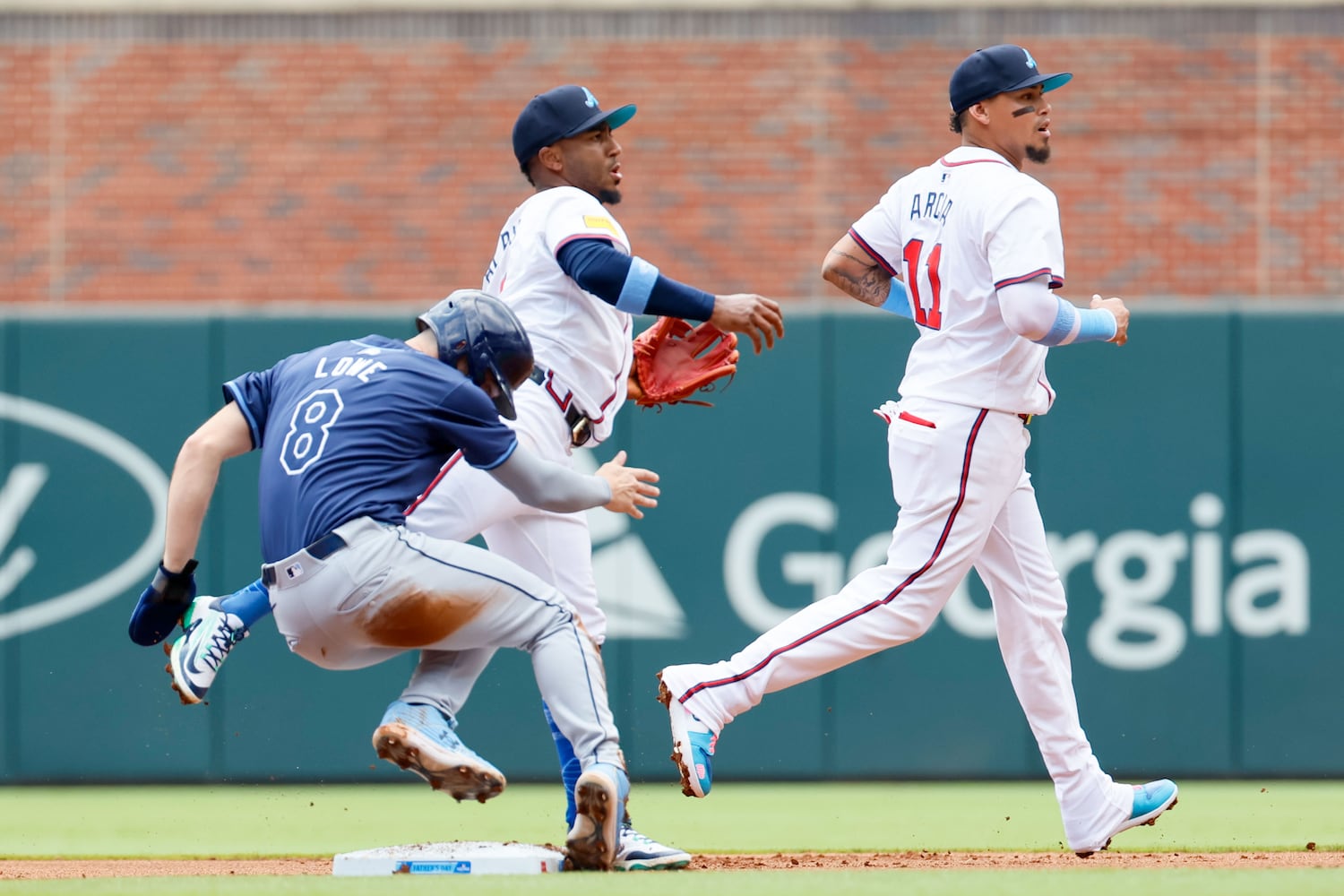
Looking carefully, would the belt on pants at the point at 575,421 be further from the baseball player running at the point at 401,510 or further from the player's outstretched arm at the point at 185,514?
the player's outstretched arm at the point at 185,514

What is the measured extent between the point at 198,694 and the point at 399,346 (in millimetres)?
1021

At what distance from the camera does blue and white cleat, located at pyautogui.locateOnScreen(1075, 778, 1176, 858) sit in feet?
16.6

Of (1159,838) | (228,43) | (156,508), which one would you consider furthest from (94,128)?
(1159,838)

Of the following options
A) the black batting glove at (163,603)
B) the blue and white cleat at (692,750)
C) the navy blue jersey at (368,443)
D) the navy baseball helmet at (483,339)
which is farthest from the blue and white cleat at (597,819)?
the black batting glove at (163,603)

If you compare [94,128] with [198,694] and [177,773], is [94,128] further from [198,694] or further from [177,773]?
[198,694]

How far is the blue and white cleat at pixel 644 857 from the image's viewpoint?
4.81 meters

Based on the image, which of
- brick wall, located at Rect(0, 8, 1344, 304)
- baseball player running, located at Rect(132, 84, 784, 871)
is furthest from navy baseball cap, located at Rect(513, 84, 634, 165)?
brick wall, located at Rect(0, 8, 1344, 304)

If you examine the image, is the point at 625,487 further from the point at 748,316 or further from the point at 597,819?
the point at 597,819

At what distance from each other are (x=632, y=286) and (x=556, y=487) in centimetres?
64

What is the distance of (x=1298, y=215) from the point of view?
10.8 metres

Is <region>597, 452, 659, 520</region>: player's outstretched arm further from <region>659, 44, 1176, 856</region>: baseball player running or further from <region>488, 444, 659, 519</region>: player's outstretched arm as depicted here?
<region>659, 44, 1176, 856</region>: baseball player running

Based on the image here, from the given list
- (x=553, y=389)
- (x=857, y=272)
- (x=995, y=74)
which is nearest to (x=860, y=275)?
(x=857, y=272)

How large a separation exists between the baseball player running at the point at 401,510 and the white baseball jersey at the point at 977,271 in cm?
108

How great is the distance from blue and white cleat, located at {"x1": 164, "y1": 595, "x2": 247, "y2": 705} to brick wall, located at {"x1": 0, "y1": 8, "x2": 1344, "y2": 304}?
6273mm
